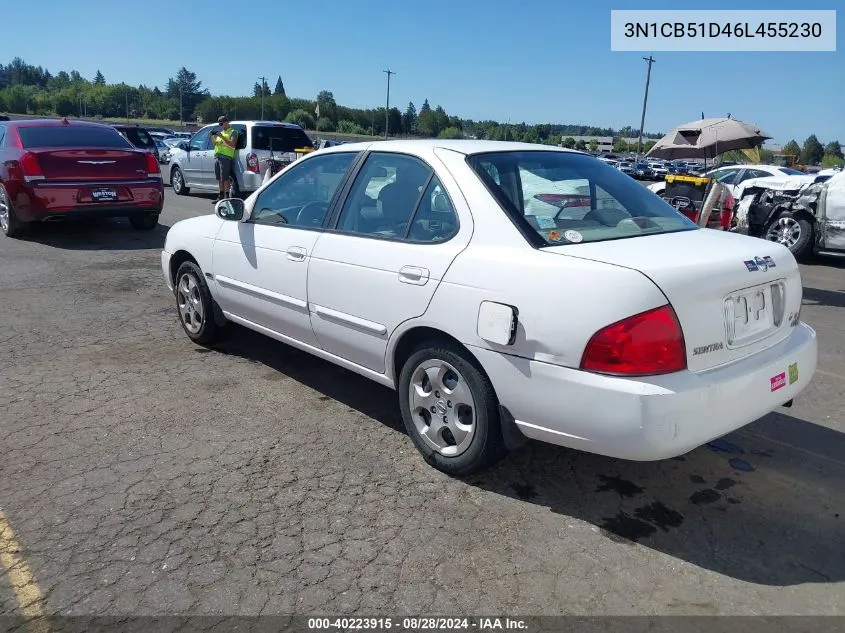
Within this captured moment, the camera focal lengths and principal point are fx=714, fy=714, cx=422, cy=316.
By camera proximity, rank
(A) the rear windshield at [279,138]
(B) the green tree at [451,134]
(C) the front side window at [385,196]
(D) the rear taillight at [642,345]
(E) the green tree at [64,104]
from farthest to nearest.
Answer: (E) the green tree at [64,104] < (A) the rear windshield at [279,138] < (B) the green tree at [451,134] < (C) the front side window at [385,196] < (D) the rear taillight at [642,345]

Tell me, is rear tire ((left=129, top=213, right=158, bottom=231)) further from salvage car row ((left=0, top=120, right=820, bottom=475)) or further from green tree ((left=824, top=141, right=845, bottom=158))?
green tree ((left=824, top=141, right=845, bottom=158))

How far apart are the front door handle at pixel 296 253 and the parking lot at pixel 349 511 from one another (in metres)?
0.91

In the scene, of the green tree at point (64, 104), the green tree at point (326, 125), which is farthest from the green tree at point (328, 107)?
the green tree at point (64, 104)

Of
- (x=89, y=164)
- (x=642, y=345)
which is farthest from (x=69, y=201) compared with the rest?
(x=642, y=345)

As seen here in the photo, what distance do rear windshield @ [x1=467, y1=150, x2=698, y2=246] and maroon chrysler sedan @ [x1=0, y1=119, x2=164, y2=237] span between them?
7466 millimetres

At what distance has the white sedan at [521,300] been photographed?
2.82 meters

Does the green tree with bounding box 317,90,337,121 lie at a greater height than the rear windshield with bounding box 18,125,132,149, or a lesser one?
greater

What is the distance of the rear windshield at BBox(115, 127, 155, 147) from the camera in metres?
20.8

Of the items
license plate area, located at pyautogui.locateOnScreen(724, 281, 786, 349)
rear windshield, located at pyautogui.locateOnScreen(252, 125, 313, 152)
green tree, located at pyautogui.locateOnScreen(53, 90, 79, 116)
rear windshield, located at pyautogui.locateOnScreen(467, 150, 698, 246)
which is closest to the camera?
license plate area, located at pyautogui.locateOnScreen(724, 281, 786, 349)

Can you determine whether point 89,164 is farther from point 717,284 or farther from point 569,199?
point 717,284

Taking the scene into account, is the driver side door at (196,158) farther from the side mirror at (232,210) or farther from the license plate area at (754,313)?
the license plate area at (754,313)

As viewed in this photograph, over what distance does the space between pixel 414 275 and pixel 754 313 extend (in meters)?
1.56

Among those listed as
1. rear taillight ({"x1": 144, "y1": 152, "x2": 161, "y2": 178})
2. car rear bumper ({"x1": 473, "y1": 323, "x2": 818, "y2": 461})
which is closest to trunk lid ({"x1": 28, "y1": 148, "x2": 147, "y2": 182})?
rear taillight ({"x1": 144, "y1": 152, "x2": 161, "y2": 178})

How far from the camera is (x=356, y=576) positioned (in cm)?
275
